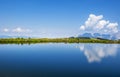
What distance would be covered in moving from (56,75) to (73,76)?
7.50 feet

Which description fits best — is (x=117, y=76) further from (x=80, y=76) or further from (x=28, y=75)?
(x=28, y=75)

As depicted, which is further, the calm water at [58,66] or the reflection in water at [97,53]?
the reflection in water at [97,53]

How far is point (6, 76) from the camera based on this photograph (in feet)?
83.8

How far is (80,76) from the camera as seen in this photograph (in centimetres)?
2686

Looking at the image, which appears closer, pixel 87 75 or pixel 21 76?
pixel 21 76

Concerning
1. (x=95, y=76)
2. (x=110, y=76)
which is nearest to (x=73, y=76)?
(x=95, y=76)

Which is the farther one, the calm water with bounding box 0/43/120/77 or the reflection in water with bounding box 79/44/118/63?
the reflection in water with bounding box 79/44/118/63

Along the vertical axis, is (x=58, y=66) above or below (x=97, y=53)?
below

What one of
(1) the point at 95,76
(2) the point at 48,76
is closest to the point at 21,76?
(2) the point at 48,76

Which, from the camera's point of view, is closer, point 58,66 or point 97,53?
point 58,66

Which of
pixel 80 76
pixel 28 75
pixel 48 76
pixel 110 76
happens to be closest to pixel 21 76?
pixel 28 75

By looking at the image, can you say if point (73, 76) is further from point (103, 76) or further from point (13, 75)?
point (13, 75)

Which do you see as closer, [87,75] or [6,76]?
[6,76]

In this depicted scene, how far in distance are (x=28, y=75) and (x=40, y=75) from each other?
1.59 m
